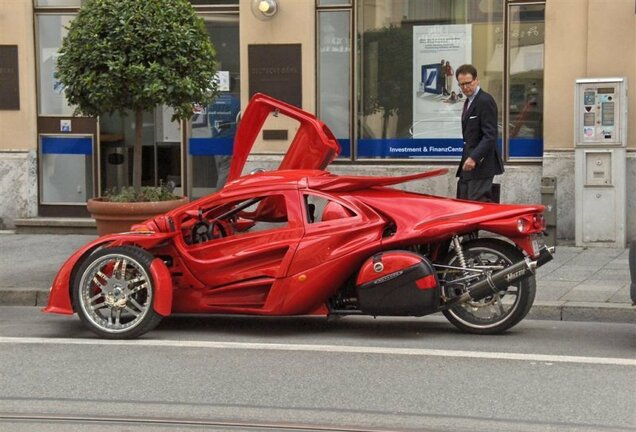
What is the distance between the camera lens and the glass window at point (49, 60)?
1352cm

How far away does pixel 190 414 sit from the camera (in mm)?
5391

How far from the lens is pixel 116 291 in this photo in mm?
7352

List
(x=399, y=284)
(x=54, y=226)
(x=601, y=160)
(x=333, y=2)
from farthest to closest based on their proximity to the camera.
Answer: (x=54, y=226) → (x=333, y=2) → (x=601, y=160) → (x=399, y=284)

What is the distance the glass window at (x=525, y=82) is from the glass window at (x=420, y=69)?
19 cm

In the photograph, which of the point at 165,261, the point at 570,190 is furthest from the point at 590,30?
the point at 165,261

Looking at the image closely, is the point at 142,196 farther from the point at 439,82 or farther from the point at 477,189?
the point at 439,82

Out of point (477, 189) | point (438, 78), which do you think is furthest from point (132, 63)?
point (438, 78)

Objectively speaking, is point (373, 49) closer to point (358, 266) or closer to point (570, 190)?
point (570, 190)

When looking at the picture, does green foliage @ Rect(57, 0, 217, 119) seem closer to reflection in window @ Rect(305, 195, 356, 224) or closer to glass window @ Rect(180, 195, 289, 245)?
glass window @ Rect(180, 195, 289, 245)

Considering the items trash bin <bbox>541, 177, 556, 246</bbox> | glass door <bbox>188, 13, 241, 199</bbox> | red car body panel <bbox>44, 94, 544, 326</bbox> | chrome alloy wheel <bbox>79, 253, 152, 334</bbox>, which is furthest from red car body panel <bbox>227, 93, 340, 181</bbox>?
glass door <bbox>188, 13, 241, 199</bbox>

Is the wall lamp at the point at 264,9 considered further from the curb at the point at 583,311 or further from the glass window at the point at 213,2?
the curb at the point at 583,311

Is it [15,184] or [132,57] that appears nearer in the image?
[132,57]

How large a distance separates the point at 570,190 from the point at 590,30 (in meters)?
1.99

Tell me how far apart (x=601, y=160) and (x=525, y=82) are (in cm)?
156
